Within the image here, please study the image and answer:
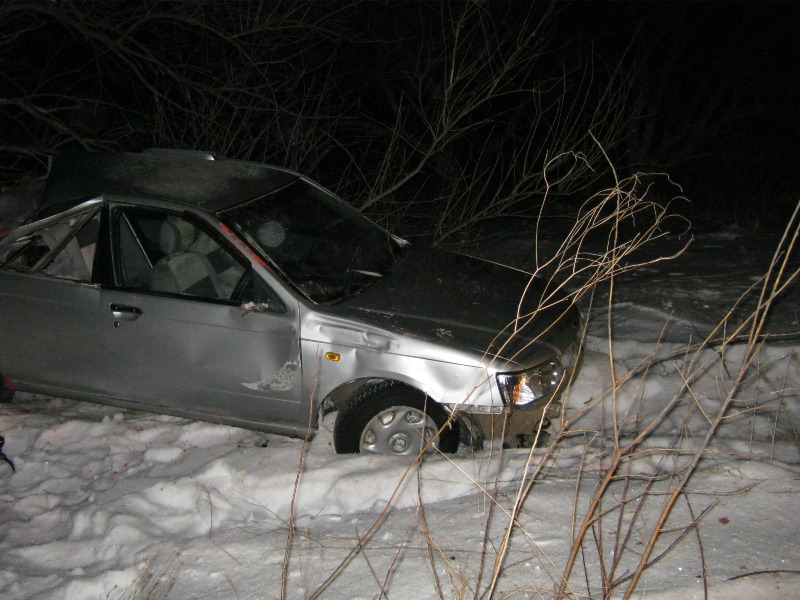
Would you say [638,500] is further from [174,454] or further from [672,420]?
[174,454]

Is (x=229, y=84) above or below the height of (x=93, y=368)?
above

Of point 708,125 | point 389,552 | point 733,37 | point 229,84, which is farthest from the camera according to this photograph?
point 708,125

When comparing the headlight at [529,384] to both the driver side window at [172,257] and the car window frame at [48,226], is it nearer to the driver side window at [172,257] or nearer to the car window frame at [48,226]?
the driver side window at [172,257]

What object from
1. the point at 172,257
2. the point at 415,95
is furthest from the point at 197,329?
the point at 415,95

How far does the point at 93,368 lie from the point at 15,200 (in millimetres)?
4074

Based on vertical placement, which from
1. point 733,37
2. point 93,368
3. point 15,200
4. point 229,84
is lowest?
point 93,368

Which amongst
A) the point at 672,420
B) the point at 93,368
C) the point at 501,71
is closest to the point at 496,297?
the point at 672,420

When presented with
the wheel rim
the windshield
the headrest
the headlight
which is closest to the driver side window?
the headrest

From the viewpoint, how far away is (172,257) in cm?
432

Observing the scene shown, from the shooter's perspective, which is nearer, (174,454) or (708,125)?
(174,454)

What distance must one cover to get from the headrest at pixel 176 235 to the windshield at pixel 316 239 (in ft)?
1.54

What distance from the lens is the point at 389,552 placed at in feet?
10.3

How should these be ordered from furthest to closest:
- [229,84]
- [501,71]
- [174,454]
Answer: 1. [229,84]
2. [501,71]
3. [174,454]

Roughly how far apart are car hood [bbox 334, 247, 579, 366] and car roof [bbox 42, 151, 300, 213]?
994 millimetres
